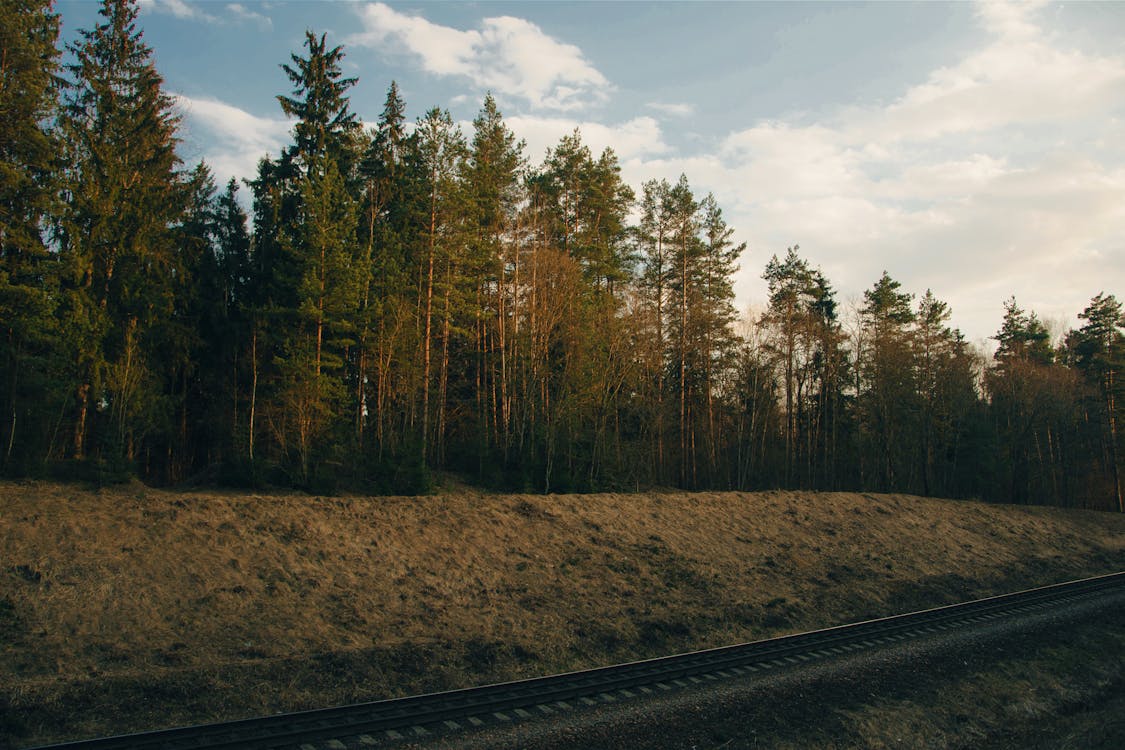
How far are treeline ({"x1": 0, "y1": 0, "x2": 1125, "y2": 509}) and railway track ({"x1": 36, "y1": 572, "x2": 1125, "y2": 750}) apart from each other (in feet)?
41.5

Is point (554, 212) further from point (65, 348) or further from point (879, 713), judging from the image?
point (879, 713)

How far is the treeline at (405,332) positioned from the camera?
2044cm

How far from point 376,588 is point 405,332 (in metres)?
12.6

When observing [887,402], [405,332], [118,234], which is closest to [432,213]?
[405,332]

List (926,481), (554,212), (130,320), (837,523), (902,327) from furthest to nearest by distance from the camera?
1. (902,327)
2. (926,481)
3. (554,212)
4. (837,523)
5. (130,320)

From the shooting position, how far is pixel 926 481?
42.1 metres

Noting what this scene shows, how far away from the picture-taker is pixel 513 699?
995 cm

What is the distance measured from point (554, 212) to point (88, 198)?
22229 mm

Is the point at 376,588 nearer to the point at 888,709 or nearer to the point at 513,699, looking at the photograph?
the point at 513,699

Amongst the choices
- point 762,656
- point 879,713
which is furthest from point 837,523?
point 879,713

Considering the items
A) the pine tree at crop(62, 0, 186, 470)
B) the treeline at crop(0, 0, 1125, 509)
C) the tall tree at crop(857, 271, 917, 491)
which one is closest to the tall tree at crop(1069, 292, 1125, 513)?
the treeline at crop(0, 0, 1125, 509)

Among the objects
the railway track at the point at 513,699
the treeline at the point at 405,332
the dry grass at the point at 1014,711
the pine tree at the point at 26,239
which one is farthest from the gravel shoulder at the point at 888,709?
the pine tree at the point at 26,239

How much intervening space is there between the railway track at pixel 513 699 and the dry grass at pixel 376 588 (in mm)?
964

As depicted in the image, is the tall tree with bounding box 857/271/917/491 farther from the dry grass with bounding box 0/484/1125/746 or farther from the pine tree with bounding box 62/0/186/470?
the pine tree with bounding box 62/0/186/470
